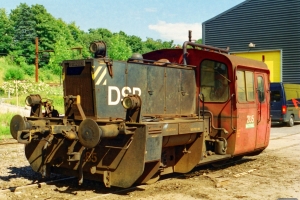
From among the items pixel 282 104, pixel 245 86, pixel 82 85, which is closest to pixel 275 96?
pixel 282 104

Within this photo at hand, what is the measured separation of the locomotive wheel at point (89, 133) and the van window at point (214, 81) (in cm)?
371

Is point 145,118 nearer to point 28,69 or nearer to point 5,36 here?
point 28,69

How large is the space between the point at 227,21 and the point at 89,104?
25.6 meters

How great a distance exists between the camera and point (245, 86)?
9.06 meters

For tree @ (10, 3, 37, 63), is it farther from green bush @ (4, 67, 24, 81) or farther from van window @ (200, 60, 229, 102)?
van window @ (200, 60, 229, 102)

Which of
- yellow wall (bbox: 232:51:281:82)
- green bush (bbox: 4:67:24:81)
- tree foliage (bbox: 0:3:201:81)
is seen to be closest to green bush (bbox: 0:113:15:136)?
yellow wall (bbox: 232:51:281:82)

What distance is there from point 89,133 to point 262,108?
18.1 ft

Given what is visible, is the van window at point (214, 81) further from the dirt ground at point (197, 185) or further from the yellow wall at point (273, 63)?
the yellow wall at point (273, 63)

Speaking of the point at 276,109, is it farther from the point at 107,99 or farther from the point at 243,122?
the point at 107,99

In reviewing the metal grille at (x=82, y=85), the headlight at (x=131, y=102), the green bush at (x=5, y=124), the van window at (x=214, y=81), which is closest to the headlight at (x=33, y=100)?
the metal grille at (x=82, y=85)

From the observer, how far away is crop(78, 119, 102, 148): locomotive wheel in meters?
5.77

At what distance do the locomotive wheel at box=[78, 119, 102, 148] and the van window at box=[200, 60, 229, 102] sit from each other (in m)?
3.71

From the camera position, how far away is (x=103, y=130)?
19.3ft

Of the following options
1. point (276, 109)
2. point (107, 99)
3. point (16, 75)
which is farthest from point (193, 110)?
point (16, 75)
